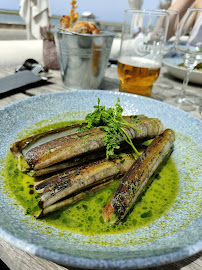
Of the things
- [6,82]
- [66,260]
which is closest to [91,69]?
[6,82]

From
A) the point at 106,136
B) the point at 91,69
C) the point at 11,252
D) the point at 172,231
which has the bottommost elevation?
the point at 11,252

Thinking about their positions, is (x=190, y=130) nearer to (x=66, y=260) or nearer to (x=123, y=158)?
(x=123, y=158)

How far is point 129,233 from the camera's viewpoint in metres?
0.79

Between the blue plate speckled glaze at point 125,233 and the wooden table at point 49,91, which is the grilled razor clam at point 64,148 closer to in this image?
the blue plate speckled glaze at point 125,233

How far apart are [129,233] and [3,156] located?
0.73 m

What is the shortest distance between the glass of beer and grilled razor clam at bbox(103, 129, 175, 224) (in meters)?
0.85

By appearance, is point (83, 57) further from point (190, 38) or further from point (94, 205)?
point (94, 205)

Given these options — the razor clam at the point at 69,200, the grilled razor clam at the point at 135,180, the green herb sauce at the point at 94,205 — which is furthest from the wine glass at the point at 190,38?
the razor clam at the point at 69,200

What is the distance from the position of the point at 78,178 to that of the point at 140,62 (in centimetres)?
134

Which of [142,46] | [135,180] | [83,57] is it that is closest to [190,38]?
[142,46]

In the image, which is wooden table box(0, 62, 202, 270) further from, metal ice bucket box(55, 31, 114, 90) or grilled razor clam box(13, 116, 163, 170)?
grilled razor clam box(13, 116, 163, 170)

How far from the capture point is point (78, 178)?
959mm

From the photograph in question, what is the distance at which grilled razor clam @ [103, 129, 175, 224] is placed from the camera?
0.86 meters

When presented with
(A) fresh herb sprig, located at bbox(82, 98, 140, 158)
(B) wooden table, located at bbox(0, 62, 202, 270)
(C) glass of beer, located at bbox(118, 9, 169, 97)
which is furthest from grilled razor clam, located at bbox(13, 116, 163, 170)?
(C) glass of beer, located at bbox(118, 9, 169, 97)
